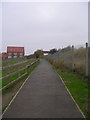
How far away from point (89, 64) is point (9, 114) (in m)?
7.16

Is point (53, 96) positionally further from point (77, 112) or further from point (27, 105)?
point (77, 112)

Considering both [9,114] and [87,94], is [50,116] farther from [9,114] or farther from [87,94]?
[87,94]

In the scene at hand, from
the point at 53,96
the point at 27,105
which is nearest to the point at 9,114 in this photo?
the point at 27,105

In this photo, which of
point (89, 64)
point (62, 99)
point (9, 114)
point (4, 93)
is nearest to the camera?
point (9, 114)

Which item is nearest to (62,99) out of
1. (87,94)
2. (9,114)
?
(87,94)

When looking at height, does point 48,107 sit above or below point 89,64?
below

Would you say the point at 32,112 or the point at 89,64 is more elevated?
the point at 89,64

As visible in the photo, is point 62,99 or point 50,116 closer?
point 50,116

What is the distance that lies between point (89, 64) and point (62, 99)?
4.83 m

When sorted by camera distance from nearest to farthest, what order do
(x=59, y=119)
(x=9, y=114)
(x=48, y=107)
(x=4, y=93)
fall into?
1. (x=59, y=119)
2. (x=9, y=114)
3. (x=48, y=107)
4. (x=4, y=93)

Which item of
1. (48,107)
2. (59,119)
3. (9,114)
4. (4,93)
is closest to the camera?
(59,119)

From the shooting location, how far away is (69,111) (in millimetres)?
6066

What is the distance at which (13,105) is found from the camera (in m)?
6.73

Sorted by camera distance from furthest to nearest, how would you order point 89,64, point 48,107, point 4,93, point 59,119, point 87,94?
point 89,64 → point 4,93 → point 87,94 → point 48,107 → point 59,119
